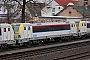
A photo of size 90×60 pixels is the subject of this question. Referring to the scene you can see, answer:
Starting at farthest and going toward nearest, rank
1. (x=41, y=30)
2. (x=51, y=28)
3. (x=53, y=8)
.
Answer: (x=53, y=8) < (x=51, y=28) < (x=41, y=30)

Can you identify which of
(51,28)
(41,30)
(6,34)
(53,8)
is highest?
(53,8)

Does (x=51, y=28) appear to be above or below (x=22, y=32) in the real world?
above

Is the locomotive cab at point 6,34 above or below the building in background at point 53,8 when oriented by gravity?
below

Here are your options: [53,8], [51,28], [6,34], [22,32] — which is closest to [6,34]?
[6,34]

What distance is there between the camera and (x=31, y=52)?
25.9 metres

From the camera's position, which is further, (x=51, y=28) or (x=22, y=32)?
(x=51, y=28)

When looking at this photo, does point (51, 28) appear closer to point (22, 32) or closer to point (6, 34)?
point (22, 32)

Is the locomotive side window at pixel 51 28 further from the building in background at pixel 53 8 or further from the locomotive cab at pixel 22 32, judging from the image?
the building in background at pixel 53 8

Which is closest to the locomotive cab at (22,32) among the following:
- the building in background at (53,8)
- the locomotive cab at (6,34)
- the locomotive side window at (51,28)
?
the locomotive cab at (6,34)

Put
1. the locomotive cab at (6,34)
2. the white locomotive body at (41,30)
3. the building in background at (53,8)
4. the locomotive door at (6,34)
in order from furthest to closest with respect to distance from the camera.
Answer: the building in background at (53,8) < the white locomotive body at (41,30) < the locomotive door at (6,34) < the locomotive cab at (6,34)

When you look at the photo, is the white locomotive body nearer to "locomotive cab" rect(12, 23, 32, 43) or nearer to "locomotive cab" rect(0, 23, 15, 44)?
"locomotive cab" rect(12, 23, 32, 43)

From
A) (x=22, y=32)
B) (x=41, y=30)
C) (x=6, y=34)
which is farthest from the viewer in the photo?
(x=41, y=30)

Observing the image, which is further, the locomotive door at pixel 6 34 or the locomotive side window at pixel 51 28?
the locomotive side window at pixel 51 28

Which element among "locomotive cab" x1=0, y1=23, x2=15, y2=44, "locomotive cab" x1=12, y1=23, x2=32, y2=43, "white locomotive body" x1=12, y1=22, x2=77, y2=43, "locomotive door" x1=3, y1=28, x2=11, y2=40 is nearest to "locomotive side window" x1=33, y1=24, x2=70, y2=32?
"white locomotive body" x1=12, y1=22, x2=77, y2=43
